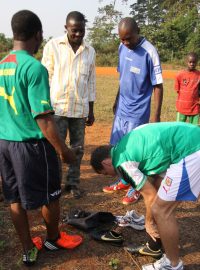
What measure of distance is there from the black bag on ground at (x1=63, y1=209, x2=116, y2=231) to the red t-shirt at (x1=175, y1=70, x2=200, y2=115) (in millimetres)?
3725

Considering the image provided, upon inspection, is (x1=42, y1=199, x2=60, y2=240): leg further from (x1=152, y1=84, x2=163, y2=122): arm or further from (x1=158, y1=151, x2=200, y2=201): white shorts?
(x1=152, y1=84, x2=163, y2=122): arm

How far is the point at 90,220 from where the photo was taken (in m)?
3.85

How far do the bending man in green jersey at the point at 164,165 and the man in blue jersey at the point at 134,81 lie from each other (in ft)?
4.76

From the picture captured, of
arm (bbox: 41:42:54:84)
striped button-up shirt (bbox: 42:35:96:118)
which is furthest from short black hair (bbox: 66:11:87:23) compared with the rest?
arm (bbox: 41:42:54:84)

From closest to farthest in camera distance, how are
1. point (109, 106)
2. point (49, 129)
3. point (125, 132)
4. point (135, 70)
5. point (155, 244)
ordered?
point (49, 129) → point (155, 244) → point (135, 70) → point (125, 132) → point (109, 106)

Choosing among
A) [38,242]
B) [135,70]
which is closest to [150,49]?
[135,70]

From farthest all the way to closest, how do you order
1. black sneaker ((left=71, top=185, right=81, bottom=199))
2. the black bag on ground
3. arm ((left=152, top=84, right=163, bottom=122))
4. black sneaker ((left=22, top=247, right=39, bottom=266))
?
black sneaker ((left=71, top=185, right=81, bottom=199)) < arm ((left=152, top=84, right=163, bottom=122)) < the black bag on ground < black sneaker ((left=22, top=247, right=39, bottom=266))

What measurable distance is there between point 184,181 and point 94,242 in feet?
4.17

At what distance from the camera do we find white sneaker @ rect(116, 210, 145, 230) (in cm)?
387

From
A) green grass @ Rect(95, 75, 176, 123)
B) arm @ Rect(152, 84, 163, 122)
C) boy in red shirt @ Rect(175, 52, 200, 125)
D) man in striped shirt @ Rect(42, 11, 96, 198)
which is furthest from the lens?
green grass @ Rect(95, 75, 176, 123)

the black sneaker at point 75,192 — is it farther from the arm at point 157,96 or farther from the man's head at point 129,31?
the man's head at point 129,31

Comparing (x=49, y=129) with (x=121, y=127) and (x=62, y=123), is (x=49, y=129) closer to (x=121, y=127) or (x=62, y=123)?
(x=62, y=123)

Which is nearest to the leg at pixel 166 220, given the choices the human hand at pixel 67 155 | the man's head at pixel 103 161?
the man's head at pixel 103 161

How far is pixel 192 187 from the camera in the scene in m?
2.81
